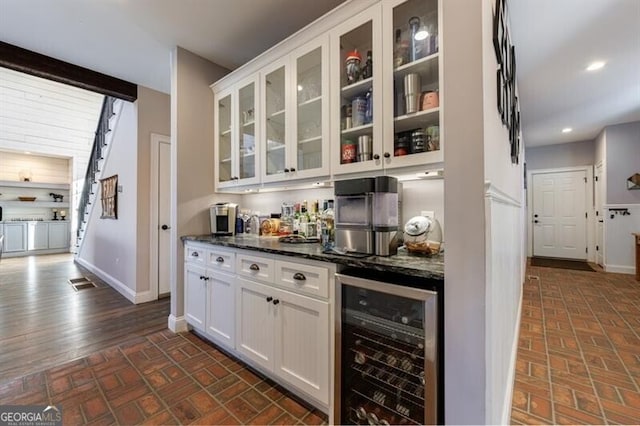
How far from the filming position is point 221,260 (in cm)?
214

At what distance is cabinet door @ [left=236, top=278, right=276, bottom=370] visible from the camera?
1767 mm

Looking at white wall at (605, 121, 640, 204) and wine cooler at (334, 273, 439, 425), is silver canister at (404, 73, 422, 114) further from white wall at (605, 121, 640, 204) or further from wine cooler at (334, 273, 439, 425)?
white wall at (605, 121, 640, 204)

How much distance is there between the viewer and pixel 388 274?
1.27 m

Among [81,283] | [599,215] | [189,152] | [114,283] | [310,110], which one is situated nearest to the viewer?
[310,110]

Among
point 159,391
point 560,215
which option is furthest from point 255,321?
point 560,215

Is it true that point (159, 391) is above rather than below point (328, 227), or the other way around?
below

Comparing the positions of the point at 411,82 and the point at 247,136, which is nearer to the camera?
the point at 411,82

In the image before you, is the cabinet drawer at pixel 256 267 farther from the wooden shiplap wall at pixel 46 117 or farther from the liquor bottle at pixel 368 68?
the wooden shiplap wall at pixel 46 117

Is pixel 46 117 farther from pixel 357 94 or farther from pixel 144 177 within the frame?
pixel 357 94

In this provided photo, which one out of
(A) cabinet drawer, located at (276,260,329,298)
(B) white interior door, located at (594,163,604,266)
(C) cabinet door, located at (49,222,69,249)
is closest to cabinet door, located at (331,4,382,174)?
(A) cabinet drawer, located at (276,260,329,298)

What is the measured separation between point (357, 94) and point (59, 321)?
369cm

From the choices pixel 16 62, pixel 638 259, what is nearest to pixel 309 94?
pixel 16 62

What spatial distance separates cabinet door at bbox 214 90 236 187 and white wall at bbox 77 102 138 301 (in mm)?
1429

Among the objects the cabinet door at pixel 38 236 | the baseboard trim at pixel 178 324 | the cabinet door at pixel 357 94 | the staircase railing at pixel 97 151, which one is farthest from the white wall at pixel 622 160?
the cabinet door at pixel 38 236
